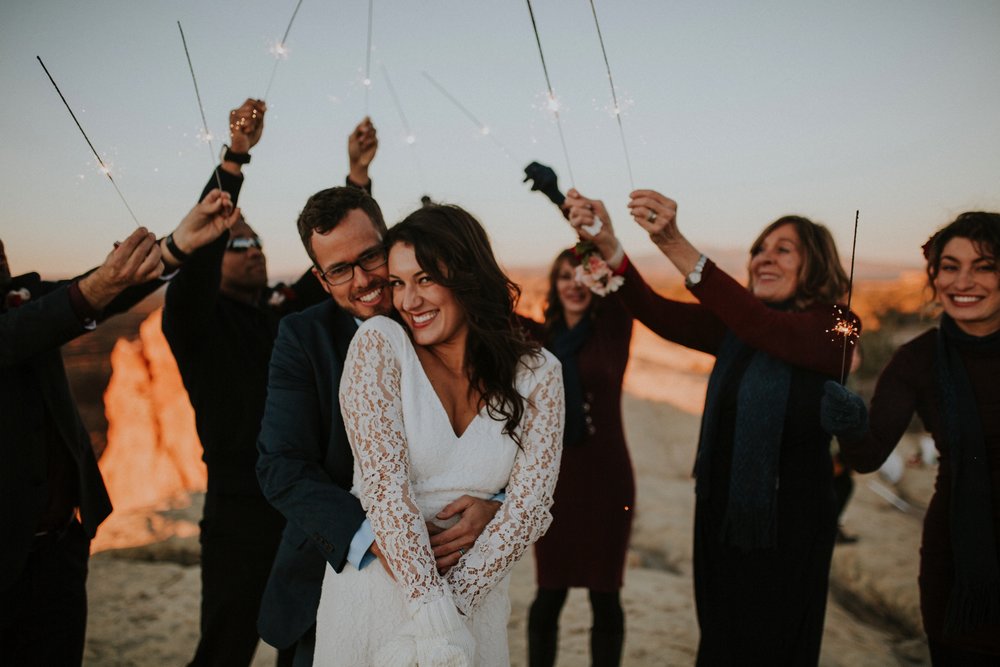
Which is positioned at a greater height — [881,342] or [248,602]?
[248,602]

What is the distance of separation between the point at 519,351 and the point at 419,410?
0.36 m

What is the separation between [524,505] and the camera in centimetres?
179

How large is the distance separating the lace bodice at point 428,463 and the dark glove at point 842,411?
105 cm

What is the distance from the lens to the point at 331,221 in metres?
2.15

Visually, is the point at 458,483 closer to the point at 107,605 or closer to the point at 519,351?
the point at 519,351

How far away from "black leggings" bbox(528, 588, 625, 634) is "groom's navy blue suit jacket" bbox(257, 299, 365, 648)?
66.4 inches

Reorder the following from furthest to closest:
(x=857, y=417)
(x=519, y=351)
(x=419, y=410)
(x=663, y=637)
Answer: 1. (x=663, y=637)
2. (x=857, y=417)
3. (x=519, y=351)
4. (x=419, y=410)

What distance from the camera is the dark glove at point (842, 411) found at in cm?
229

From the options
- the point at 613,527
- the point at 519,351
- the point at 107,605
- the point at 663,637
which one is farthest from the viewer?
the point at 107,605

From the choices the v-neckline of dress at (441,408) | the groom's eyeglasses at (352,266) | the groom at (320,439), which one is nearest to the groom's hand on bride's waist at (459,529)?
the groom at (320,439)

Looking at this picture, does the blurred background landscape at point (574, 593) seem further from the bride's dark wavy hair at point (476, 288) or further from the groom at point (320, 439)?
the groom at point (320, 439)

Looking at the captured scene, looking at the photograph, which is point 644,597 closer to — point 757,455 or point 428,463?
point 757,455

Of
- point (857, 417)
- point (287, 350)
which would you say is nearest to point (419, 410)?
point (287, 350)

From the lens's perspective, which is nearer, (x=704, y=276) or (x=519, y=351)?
(x=519, y=351)
